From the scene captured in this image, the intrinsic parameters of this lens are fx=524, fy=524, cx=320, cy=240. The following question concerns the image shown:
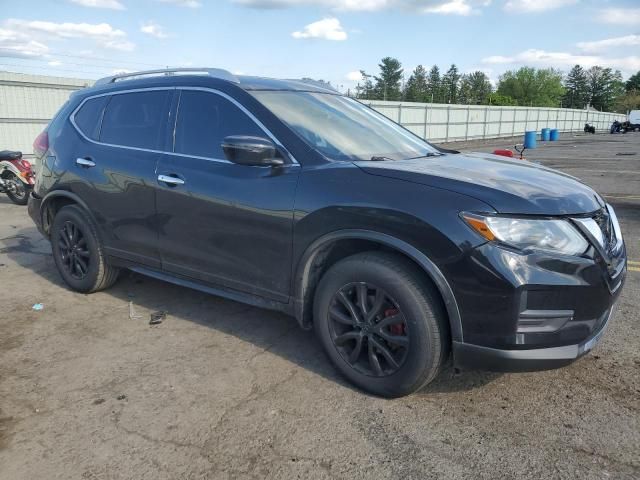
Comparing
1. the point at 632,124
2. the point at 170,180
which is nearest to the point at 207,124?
the point at 170,180

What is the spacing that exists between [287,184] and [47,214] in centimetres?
293

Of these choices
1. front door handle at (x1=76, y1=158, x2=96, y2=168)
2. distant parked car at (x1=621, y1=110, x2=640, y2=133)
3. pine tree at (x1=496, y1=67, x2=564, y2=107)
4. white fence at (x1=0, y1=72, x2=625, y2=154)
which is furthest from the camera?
pine tree at (x1=496, y1=67, x2=564, y2=107)

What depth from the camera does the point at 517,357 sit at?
8.36ft

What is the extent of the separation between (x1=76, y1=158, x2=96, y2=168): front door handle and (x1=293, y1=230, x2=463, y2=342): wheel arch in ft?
7.35

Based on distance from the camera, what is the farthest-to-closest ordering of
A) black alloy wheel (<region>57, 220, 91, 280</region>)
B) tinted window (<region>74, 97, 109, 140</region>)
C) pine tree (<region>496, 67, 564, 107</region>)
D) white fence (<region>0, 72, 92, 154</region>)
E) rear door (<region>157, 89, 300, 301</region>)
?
pine tree (<region>496, 67, 564, 107</region>) → white fence (<region>0, 72, 92, 154</region>) → black alloy wheel (<region>57, 220, 91, 280</region>) → tinted window (<region>74, 97, 109, 140</region>) → rear door (<region>157, 89, 300, 301</region>)

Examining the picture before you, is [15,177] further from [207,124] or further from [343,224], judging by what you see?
[343,224]

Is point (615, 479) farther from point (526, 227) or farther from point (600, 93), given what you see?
point (600, 93)

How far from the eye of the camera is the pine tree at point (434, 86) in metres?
108

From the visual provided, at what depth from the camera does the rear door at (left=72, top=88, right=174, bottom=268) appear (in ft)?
12.9

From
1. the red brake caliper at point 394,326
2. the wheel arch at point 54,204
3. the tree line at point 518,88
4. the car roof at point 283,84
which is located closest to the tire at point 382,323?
the red brake caliper at point 394,326

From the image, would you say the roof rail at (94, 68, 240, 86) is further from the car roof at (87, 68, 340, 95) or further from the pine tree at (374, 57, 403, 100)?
the pine tree at (374, 57, 403, 100)

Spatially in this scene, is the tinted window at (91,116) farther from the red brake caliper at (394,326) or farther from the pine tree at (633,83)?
the pine tree at (633,83)

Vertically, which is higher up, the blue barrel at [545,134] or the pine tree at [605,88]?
the pine tree at [605,88]

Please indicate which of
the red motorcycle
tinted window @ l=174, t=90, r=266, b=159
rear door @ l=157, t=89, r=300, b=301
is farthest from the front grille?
the red motorcycle
